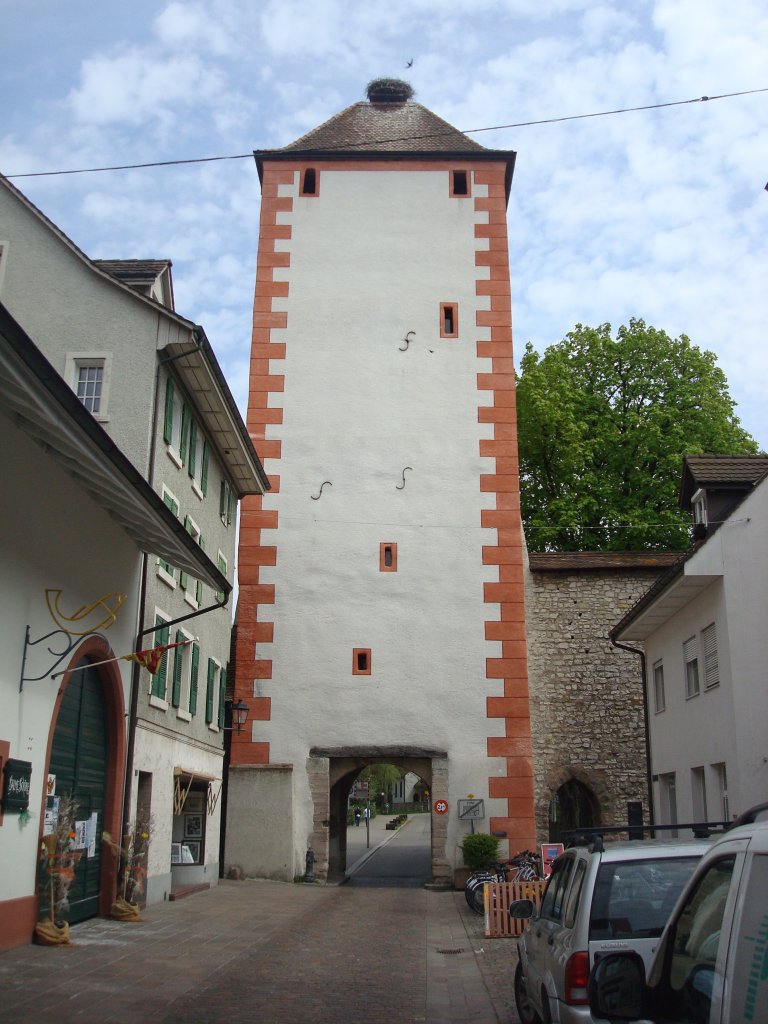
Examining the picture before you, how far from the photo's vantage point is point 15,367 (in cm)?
817

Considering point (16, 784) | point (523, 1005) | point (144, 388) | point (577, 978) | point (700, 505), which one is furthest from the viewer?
point (700, 505)

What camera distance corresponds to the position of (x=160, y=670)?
675 inches

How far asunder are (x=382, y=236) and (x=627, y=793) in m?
15.3

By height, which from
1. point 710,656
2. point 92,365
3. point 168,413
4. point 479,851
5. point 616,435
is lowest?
point 479,851

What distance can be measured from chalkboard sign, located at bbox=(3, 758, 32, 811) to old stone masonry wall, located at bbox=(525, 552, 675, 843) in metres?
17.7

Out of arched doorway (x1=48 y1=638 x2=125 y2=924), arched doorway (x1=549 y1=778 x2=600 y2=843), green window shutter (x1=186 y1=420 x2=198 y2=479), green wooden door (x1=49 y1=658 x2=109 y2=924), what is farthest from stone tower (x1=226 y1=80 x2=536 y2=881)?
green wooden door (x1=49 y1=658 x2=109 y2=924)

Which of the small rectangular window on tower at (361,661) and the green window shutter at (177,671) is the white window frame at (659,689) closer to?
the small rectangular window on tower at (361,661)

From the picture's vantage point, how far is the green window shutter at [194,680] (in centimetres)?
1989

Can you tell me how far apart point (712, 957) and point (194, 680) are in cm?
1728

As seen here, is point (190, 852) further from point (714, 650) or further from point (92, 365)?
point (714, 650)

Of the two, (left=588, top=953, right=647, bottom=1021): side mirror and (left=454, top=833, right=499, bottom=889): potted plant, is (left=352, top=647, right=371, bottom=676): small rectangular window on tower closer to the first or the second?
(left=454, top=833, right=499, bottom=889): potted plant

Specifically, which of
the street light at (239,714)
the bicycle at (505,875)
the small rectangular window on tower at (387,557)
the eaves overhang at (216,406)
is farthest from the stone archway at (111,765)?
the small rectangular window on tower at (387,557)

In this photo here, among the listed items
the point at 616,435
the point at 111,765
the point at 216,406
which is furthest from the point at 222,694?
the point at 616,435

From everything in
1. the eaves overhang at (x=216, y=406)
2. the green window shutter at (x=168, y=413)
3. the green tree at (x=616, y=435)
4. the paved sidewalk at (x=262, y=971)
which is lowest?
the paved sidewalk at (x=262, y=971)
